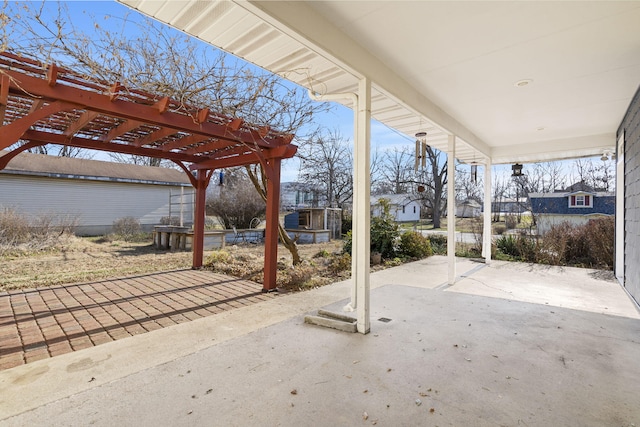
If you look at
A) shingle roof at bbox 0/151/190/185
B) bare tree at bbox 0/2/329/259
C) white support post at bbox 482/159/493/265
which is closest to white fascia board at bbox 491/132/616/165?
white support post at bbox 482/159/493/265

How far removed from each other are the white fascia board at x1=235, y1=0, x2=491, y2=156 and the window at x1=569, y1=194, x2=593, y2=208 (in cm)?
1709

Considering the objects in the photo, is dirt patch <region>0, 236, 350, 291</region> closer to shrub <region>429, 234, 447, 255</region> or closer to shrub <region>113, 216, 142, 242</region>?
shrub <region>113, 216, 142, 242</region>

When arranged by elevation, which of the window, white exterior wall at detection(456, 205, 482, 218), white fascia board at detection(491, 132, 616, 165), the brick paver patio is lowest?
the brick paver patio

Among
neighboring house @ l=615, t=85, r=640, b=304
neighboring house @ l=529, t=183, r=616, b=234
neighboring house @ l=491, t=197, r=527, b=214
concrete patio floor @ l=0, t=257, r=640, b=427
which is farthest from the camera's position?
neighboring house @ l=491, t=197, r=527, b=214

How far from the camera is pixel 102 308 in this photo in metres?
3.80

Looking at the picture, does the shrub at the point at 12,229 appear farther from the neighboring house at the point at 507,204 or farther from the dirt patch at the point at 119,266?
the neighboring house at the point at 507,204

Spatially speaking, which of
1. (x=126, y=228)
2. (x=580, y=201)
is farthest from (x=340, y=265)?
(x=580, y=201)

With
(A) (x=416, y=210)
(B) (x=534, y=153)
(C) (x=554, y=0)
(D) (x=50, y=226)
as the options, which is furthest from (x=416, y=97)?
(A) (x=416, y=210)

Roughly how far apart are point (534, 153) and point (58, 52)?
8.06 m

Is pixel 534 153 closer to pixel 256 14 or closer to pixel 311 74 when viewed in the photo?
pixel 311 74

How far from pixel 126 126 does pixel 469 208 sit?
2480 cm

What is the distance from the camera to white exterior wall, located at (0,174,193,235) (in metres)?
11.2

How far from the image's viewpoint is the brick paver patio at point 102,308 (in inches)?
111

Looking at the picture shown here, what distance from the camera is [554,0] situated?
2152mm
